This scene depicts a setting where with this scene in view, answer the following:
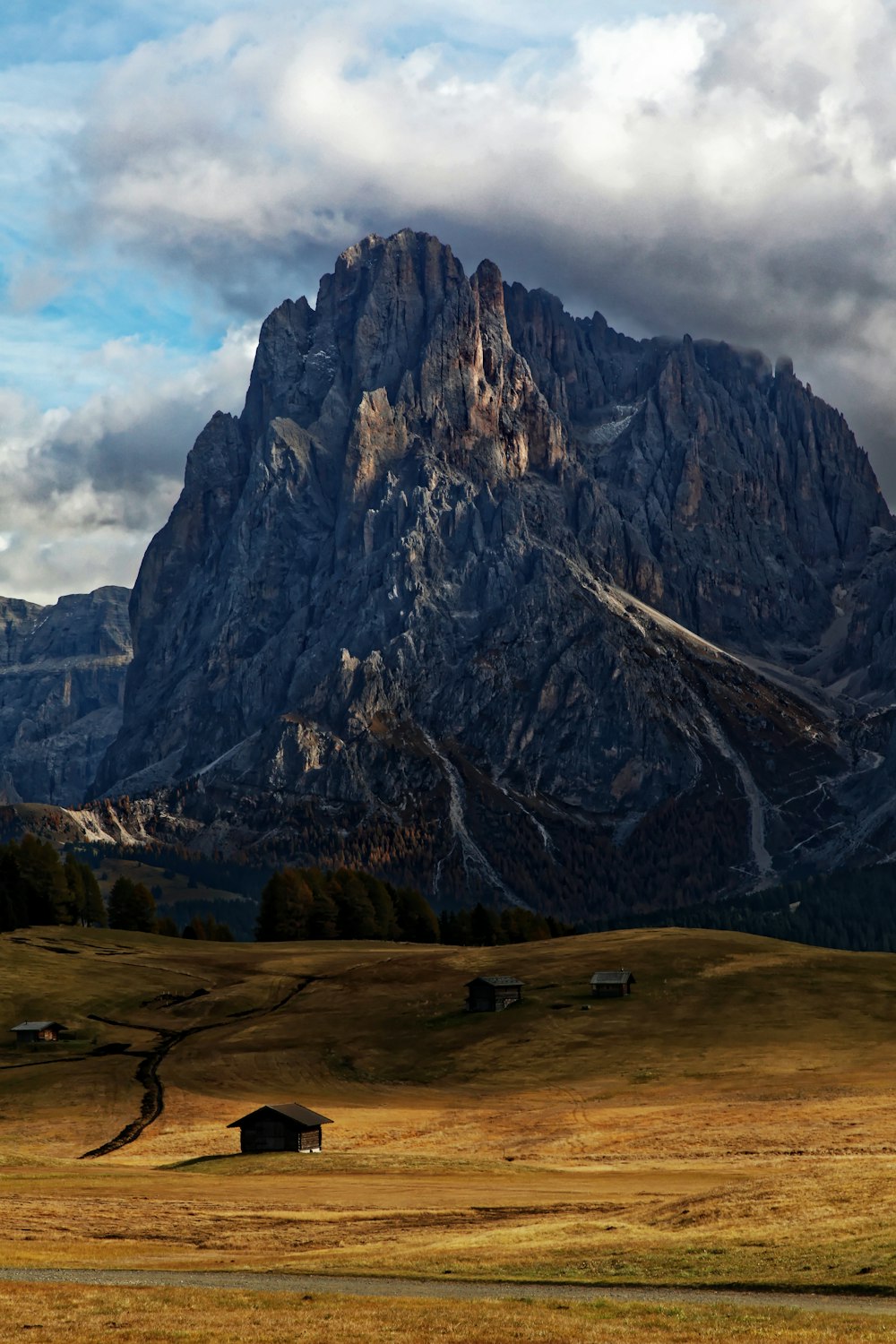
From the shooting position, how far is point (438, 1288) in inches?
1893

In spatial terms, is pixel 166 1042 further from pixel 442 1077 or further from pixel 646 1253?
pixel 646 1253

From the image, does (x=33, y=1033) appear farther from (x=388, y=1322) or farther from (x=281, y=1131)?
(x=388, y=1322)

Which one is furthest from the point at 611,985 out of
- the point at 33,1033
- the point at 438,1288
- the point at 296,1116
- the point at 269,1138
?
the point at 438,1288

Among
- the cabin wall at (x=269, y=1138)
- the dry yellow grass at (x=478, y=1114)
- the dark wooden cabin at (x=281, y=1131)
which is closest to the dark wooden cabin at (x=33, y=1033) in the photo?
the dry yellow grass at (x=478, y=1114)

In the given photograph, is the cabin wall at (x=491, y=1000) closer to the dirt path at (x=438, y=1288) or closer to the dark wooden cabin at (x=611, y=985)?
the dark wooden cabin at (x=611, y=985)

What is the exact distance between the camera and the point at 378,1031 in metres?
A: 149

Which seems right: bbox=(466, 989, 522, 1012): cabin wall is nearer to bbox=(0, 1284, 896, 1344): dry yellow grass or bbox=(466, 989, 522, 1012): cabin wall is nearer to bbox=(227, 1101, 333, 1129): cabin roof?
bbox=(227, 1101, 333, 1129): cabin roof

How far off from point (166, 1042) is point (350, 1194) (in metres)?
73.2

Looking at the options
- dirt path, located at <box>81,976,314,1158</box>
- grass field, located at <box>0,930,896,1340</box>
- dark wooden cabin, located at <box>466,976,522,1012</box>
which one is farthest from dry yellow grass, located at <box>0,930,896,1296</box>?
dark wooden cabin, located at <box>466,976,522,1012</box>

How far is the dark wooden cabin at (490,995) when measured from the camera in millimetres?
155625

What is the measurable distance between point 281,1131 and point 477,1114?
69.0ft

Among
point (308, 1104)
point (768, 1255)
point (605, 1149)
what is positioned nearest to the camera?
point (768, 1255)

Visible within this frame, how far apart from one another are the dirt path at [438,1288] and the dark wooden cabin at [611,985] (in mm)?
108741

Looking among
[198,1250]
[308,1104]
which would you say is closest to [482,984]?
[308,1104]
